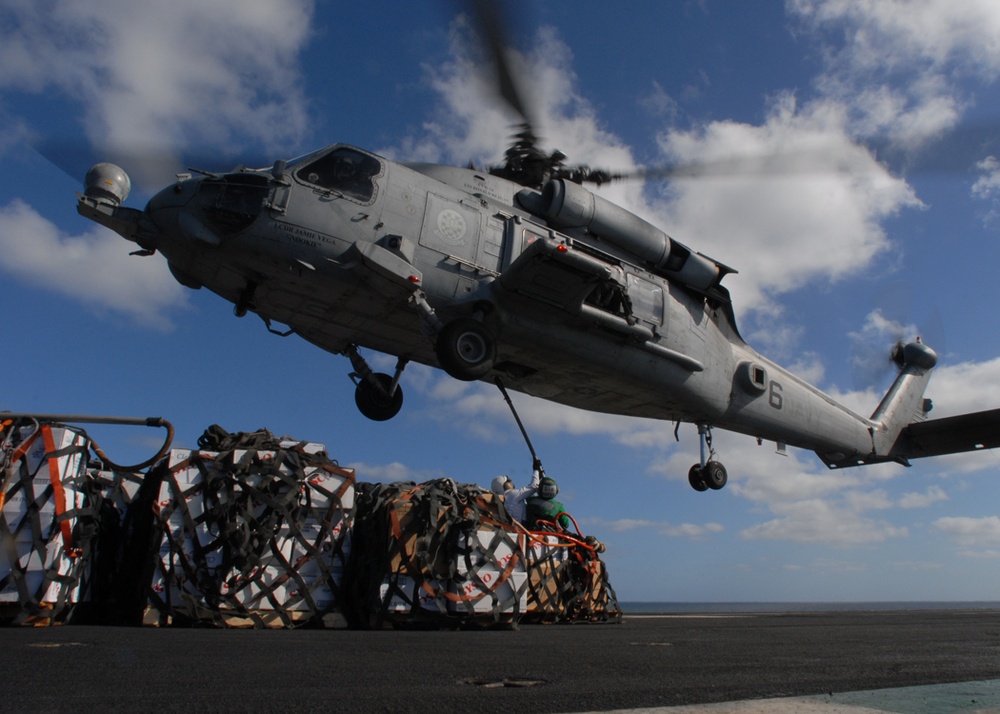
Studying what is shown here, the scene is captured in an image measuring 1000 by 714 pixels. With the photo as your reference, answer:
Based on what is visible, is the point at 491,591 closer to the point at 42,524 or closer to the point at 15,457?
the point at 42,524

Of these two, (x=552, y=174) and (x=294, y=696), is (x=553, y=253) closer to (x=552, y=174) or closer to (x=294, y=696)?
(x=552, y=174)

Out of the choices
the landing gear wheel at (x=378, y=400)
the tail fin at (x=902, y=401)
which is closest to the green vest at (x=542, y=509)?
the landing gear wheel at (x=378, y=400)

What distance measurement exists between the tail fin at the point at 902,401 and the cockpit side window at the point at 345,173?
13684 millimetres

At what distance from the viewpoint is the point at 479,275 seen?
11.1 metres

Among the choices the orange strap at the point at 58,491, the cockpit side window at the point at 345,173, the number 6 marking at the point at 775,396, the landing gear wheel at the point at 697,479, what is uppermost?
the cockpit side window at the point at 345,173

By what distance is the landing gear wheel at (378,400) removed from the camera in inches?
480

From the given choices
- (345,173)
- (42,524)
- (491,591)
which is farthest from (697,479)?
(42,524)

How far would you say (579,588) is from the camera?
9.41 meters

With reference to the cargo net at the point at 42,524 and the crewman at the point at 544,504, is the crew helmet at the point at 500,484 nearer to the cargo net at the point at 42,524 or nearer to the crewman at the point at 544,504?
the crewman at the point at 544,504

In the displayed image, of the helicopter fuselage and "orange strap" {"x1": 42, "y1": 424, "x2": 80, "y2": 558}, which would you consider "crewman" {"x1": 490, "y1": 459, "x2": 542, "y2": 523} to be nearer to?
the helicopter fuselage

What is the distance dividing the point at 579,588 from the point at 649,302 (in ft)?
17.7

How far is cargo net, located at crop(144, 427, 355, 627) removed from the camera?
659cm

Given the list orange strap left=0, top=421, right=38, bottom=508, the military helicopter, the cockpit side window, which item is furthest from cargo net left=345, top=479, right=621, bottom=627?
the cockpit side window

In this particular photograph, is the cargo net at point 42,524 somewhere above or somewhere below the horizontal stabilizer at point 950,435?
below
